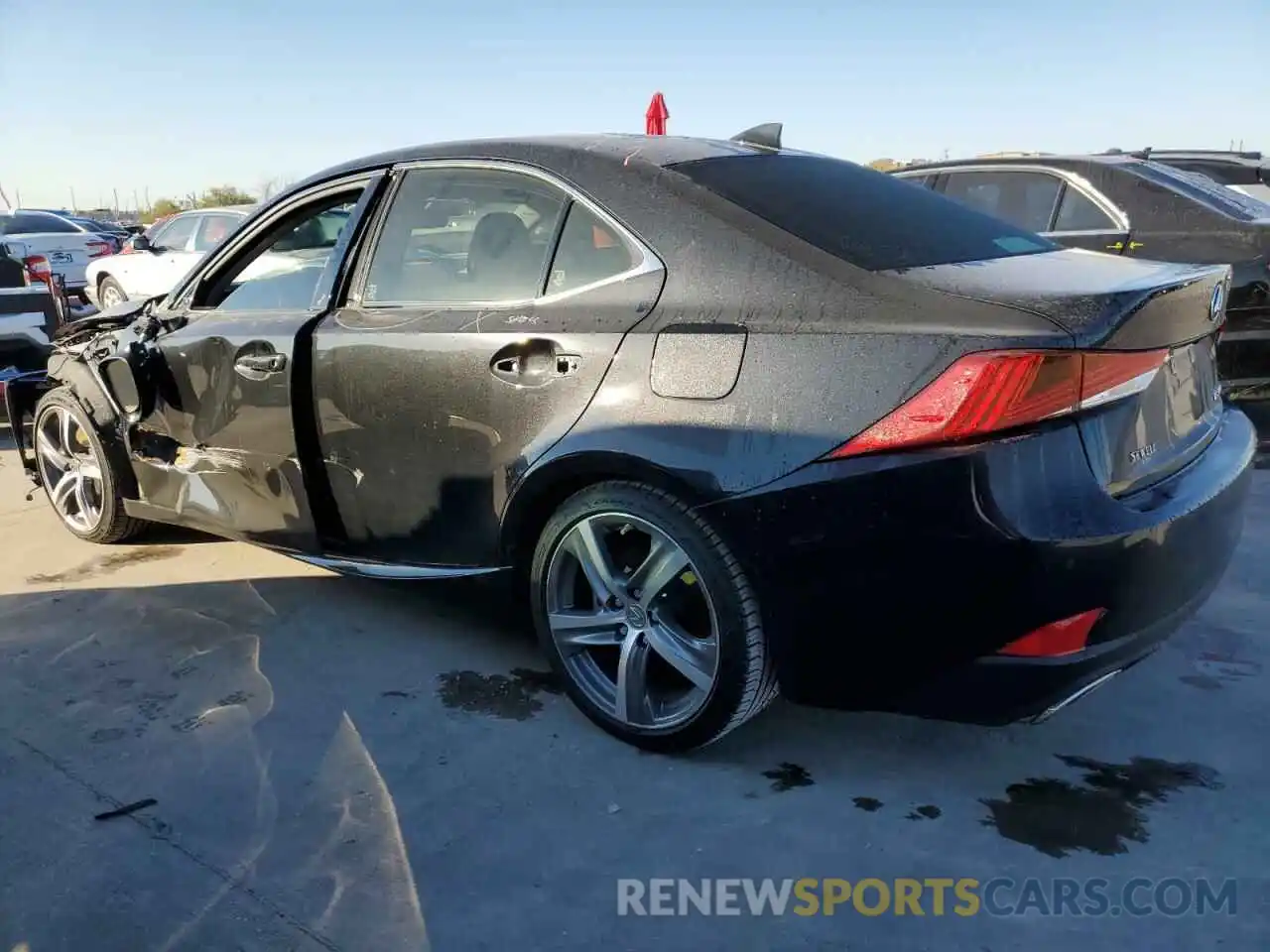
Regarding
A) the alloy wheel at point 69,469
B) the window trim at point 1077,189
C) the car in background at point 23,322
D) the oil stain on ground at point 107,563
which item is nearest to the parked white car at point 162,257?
the car in background at point 23,322

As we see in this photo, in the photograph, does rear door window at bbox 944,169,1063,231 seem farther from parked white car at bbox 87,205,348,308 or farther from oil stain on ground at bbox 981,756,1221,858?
parked white car at bbox 87,205,348,308

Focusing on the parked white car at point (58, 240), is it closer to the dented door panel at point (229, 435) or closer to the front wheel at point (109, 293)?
the front wheel at point (109, 293)

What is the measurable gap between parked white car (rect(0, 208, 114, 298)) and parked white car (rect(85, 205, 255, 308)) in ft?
10.7

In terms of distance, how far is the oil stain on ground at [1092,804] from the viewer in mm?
2371

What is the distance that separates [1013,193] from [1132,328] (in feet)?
16.1

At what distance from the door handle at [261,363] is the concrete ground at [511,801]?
898 mm

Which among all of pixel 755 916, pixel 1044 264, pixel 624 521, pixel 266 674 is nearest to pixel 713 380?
pixel 624 521

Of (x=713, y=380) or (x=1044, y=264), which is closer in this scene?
(x=713, y=380)

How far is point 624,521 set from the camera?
2658 mm

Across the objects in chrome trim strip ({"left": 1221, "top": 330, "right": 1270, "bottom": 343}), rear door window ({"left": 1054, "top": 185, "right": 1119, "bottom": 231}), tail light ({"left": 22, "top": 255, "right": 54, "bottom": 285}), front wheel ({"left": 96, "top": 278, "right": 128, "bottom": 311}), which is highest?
rear door window ({"left": 1054, "top": 185, "right": 1119, "bottom": 231})

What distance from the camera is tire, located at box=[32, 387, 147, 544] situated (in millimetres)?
4281

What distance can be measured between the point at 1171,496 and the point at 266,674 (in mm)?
2625

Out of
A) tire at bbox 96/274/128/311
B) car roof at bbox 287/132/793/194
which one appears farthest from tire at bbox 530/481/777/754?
tire at bbox 96/274/128/311

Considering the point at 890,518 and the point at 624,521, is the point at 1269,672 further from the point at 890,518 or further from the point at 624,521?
the point at 624,521
